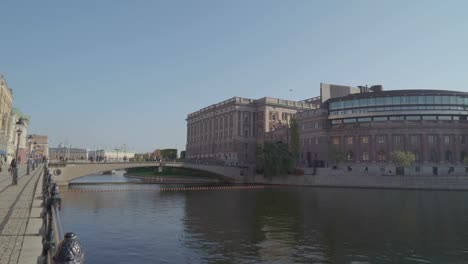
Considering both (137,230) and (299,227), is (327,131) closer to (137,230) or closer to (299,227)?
(299,227)

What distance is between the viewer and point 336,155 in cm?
10831

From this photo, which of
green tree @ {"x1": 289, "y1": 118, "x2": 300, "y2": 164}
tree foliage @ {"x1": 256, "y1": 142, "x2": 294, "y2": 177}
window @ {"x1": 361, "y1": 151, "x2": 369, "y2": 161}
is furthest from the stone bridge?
window @ {"x1": 361, "y1": 151, "x2": 369, "y2": 161}

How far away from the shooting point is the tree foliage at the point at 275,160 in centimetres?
10862

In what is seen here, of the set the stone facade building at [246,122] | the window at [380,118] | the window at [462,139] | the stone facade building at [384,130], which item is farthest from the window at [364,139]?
the stone facade building at [246,122]

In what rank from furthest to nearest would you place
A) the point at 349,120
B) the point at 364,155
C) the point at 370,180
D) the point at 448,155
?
the point at 349,120
the point at 364,155
the point at 448,155
the point at 370,180

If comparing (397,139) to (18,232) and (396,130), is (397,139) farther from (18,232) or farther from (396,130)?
(18,232)

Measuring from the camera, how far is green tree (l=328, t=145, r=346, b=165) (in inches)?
4249

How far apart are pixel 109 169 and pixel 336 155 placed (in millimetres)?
63821

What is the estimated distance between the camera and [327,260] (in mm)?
24656

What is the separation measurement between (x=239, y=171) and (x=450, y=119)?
65431 millimetres

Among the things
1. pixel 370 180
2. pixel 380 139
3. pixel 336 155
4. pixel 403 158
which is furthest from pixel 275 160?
pixel 403 158

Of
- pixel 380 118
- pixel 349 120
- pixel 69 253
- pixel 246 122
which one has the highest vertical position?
pixel 246 122

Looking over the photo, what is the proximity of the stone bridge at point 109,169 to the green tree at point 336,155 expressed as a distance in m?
27.3

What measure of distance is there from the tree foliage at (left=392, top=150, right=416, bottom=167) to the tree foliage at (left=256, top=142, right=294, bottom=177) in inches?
1117
